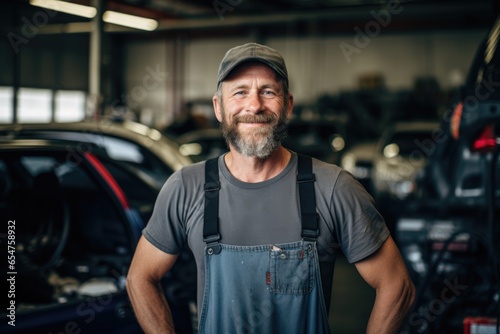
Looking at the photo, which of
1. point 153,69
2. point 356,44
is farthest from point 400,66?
point 153,69

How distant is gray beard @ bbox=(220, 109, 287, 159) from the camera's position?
2.05 meters

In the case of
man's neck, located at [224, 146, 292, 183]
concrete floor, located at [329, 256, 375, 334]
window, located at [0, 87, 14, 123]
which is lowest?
concrete floor, located at [329, 256, 375, 334]

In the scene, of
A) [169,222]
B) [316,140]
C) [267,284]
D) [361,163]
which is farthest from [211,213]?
[316,140]

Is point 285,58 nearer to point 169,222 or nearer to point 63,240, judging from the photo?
point 63,240

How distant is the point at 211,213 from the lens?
204 cm

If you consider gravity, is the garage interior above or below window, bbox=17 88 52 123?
above

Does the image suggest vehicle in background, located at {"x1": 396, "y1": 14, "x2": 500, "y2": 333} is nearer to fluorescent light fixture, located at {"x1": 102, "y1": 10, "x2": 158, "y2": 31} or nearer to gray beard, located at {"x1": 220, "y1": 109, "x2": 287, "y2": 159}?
gray beard, located at {"x1": 220, "y1": 109, "x2": 287, "y2": 159}

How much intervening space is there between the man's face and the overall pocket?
32 centimetres

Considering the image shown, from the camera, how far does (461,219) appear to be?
11.2 ft

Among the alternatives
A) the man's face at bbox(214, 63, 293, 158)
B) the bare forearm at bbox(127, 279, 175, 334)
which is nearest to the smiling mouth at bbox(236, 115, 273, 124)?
the man's face at bbox(214, 63, 293, 158)

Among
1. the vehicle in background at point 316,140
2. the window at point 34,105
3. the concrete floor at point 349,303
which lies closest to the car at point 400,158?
the vehicle in background at point 316,140

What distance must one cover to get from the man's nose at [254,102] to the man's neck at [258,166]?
0.16 m

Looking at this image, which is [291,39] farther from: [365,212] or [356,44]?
[365,212]

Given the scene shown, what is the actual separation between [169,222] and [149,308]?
0.30m
